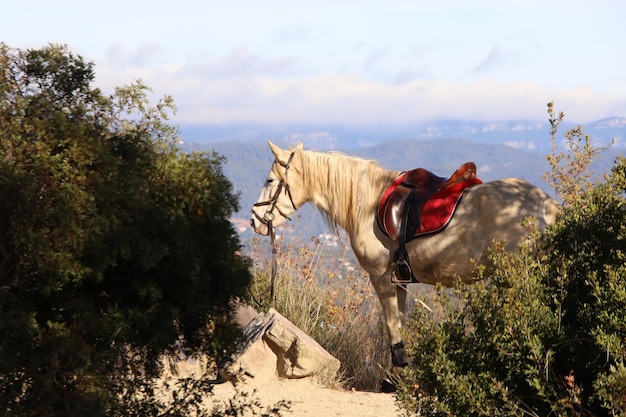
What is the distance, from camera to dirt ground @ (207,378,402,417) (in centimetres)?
781

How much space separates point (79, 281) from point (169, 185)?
76 cm

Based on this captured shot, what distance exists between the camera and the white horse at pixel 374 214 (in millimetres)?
7262

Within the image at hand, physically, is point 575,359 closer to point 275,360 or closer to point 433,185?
point 433,185

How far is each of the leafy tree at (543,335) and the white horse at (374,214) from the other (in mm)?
2189

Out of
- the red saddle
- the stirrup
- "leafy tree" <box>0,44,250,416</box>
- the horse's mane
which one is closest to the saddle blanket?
the red saddle

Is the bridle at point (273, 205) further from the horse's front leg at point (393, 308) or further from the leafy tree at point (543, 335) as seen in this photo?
the leafy tree at point (543, 335)

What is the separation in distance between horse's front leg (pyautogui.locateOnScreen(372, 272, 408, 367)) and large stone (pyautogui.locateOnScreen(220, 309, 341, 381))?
1.12 meters

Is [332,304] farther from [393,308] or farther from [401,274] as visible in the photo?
[401,274]

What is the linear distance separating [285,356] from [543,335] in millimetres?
4808

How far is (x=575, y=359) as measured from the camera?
454 centimetres

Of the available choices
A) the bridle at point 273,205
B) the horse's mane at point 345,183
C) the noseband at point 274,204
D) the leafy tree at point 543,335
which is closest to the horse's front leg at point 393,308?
the horse's mane at point 345,183

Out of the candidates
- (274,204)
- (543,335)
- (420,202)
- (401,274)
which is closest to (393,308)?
(401,274)

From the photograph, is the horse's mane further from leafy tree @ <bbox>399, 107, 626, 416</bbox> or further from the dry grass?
leafy tree @ <bbox>399, 107, 626, 416</bbox>

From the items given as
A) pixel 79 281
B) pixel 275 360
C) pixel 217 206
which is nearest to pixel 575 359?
pixel 217 206
